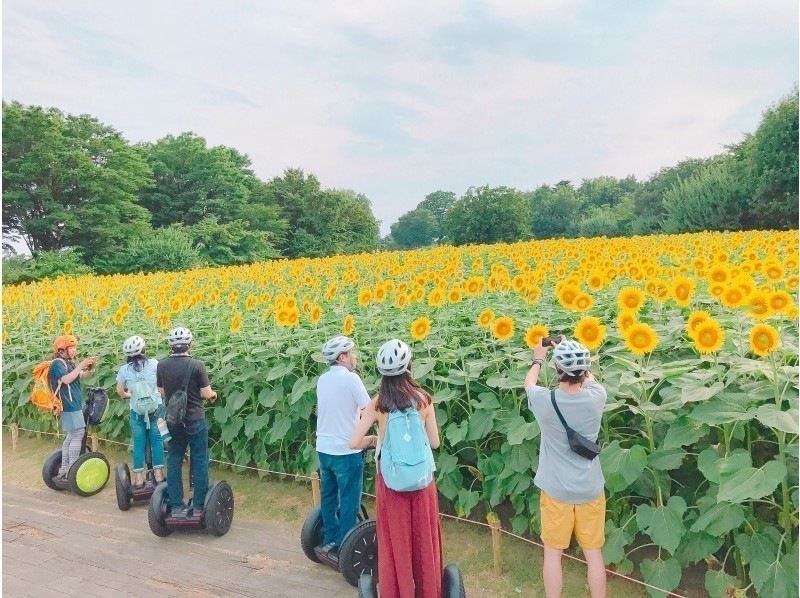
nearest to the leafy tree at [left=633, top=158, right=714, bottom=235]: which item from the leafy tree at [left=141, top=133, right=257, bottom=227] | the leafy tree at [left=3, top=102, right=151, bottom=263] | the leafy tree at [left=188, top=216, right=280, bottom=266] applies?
the leafy tree at [left=188, top=216, right=280, bottom=266]

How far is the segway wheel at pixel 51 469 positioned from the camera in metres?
5.59

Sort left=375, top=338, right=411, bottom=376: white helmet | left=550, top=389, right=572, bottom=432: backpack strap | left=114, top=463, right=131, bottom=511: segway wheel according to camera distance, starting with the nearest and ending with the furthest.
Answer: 1. left=375, top=338, right=411, bottom=376: white helmet
2. left=550, top=389, right=572, bottom=432: backpack strap
3. left=114, top=463, right=131, bottom=511: segway wheel

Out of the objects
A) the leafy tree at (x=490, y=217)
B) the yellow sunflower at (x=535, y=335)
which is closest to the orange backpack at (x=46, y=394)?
the yellow sunflower at (x=535, y=335)

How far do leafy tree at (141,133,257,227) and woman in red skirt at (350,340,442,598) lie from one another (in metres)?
42.1

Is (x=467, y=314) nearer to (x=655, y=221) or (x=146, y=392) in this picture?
(x=146, y=392)

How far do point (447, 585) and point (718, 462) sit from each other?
151 centimetres

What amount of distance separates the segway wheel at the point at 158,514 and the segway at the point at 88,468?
132cm

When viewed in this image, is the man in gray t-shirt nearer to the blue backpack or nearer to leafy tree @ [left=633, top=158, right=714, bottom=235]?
the blue backpack

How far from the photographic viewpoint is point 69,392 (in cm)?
532

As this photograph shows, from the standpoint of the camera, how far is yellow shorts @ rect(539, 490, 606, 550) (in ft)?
9.60

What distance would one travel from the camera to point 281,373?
16.5ft

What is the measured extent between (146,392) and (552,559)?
3512 millimetres

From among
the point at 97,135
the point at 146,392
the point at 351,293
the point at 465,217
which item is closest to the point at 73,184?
the point at 97,135

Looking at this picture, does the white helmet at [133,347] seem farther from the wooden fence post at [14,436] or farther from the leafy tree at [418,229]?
the leafy tree at [418,229]
